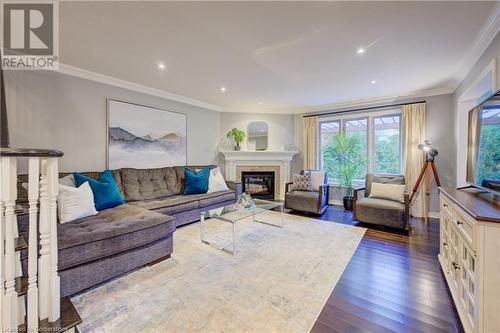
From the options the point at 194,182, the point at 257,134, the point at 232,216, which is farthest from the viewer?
the point at 257,134

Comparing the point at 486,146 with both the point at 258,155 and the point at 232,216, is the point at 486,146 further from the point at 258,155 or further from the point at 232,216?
the point at 258,155

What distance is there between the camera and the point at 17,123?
2615 millimetres

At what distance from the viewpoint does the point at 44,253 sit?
1.09m

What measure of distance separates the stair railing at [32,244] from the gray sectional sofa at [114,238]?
29 cm

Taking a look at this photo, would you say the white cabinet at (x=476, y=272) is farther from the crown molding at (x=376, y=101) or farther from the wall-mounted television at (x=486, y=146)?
the crown molding at (x=376, y=101)

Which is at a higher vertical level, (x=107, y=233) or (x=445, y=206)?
(x=445, y=206)

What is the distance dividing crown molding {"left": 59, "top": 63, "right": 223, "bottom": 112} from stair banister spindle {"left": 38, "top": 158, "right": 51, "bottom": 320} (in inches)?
107

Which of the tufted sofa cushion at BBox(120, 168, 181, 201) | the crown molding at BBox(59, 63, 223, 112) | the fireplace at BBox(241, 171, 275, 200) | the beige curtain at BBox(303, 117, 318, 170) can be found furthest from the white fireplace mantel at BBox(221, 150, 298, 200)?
the tufted sofa cushion at BBox(120, 168, 181, 201)

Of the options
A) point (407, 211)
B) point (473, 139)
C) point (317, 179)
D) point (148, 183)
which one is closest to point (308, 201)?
point (317, 179)

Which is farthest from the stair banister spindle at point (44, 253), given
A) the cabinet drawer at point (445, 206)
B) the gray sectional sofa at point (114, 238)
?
the cabinet drawer at point (445, 206)

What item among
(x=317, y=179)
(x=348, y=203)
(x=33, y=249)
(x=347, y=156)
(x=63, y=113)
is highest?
(x=63, y=113)

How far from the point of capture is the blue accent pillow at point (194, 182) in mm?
4012

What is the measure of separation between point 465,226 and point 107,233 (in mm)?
2906

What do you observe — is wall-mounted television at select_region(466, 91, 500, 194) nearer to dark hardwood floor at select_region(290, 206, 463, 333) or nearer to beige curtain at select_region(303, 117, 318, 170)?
dark hardwood floor at select_region(290, 206, 463, 333)
